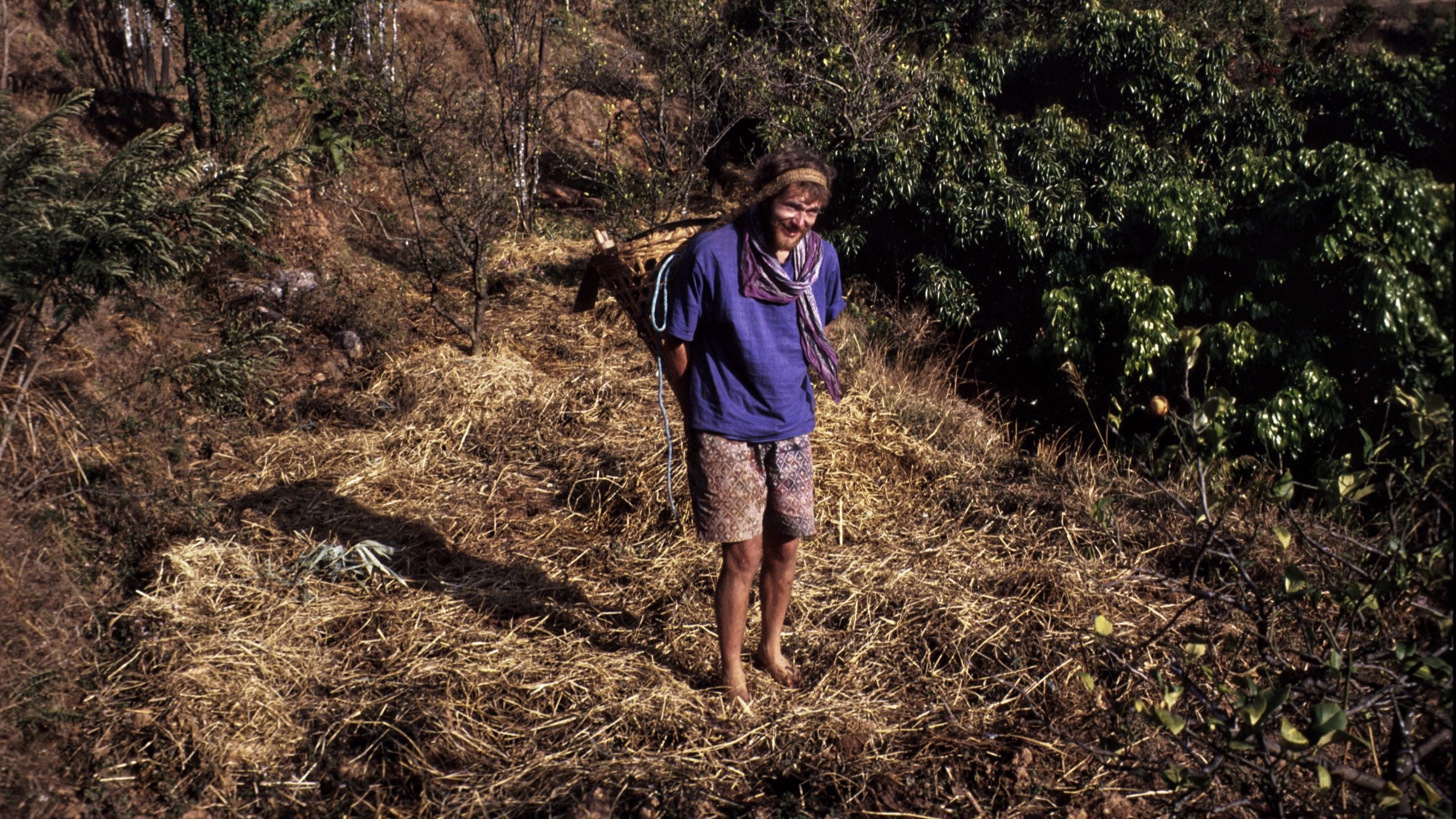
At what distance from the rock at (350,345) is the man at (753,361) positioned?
4033 mm

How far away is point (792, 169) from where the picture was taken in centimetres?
307

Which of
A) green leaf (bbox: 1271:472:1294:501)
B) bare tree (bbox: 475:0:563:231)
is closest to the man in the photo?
green leaf (bbox: 1271:472:1294:501)

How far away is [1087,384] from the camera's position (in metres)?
7.58

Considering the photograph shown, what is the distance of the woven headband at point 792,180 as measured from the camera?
307cm

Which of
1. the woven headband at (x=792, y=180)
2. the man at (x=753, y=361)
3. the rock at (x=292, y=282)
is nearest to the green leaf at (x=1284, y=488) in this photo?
the man at (x=753, y=361)

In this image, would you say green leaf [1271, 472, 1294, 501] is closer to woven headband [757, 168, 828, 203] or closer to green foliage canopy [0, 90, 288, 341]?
woven headband [757, 168, 828, 203]

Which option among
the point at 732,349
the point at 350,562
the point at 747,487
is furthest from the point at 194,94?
the point at 747,487

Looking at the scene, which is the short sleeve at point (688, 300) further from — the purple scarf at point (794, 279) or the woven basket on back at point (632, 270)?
the woven basket on back at point (632, 270)

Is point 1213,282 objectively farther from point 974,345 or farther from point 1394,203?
point 1394,203

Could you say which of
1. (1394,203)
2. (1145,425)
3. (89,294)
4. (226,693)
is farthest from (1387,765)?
(1145,425)

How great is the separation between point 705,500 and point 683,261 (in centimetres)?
72

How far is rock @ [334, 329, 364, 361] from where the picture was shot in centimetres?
673

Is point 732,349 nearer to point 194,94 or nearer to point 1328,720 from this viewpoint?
point 1328,720

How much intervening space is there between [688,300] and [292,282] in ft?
16.9
